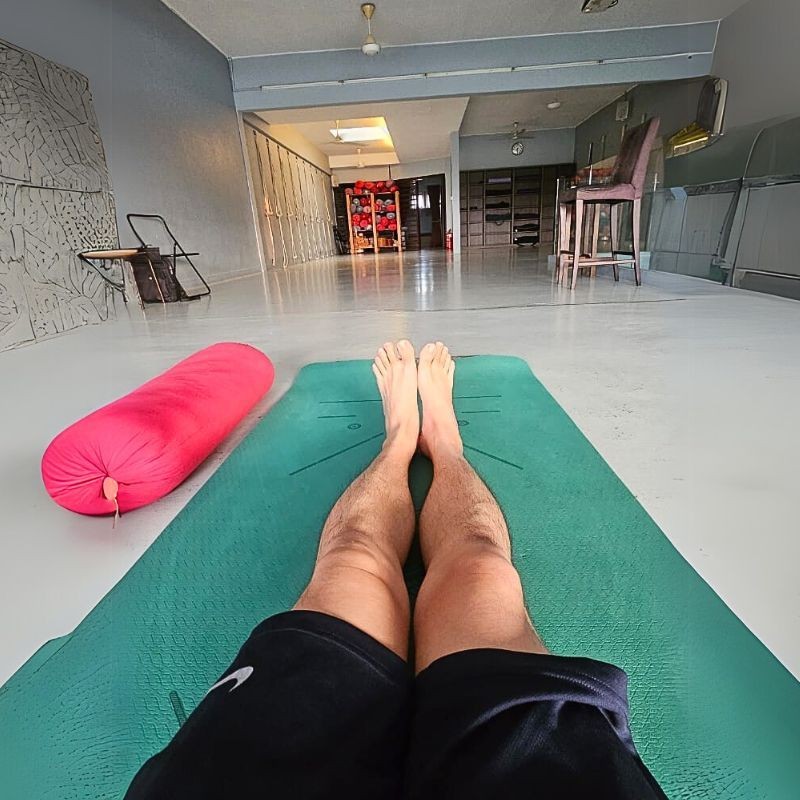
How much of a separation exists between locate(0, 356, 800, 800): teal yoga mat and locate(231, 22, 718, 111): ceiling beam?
601cm

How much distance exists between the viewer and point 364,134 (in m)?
10.6

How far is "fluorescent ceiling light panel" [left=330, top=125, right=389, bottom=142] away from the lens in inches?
393

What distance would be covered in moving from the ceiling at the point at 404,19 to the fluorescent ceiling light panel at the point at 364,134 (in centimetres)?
455

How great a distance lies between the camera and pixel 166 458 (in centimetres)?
88

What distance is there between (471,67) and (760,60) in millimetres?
2852

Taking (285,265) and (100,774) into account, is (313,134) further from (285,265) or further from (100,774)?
(100,774)

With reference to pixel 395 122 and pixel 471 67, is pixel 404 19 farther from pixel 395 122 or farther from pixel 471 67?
pixel 395 122

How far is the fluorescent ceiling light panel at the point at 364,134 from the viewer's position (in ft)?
32.7

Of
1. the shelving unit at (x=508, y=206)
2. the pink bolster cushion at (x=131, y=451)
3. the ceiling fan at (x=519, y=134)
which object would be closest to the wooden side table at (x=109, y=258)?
the pink bolster cushion at (x=131, y=451)

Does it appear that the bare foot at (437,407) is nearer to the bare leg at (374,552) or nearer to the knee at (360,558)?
the bare leg at (374,552)

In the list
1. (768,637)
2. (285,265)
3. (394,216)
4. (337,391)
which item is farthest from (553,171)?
(768,637)

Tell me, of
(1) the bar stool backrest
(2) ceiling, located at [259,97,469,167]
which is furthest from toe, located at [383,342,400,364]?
(2) ceiling, located at [259,97,469,167]

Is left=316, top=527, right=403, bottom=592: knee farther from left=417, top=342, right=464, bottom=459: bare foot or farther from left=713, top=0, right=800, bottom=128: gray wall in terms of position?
left=713, top=0, right=800, bottom=128: gray wall

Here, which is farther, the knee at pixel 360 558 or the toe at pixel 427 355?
the toe at pixel 427 355
